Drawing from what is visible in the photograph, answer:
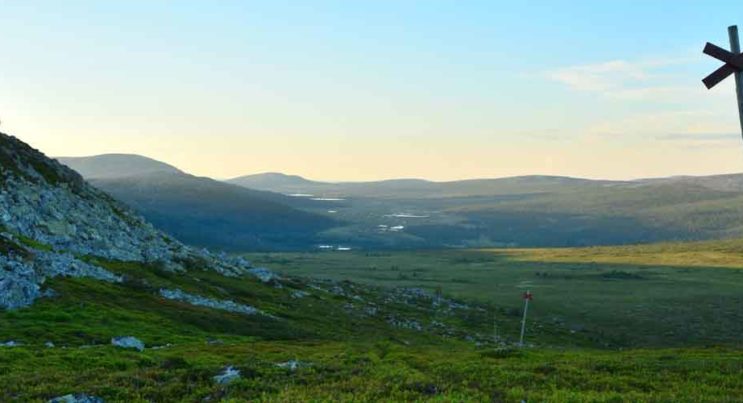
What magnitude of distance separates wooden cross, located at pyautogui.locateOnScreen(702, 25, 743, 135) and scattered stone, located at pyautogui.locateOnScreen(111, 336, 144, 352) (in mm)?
36983

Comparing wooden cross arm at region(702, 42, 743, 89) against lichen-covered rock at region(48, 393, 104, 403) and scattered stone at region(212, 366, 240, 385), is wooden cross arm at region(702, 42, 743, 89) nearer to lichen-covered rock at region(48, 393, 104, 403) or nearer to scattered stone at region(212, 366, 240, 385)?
scattered stone at region(212, 366, 240, 385)

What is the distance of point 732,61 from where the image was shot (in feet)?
82.5

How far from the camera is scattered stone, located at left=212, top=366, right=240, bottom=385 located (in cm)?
2743

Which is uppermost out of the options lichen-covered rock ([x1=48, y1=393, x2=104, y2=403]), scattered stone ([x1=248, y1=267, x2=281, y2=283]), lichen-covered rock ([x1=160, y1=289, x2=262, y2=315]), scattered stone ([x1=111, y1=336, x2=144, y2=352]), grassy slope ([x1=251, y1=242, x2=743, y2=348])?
lichen-covered rock ([x1=48, y1=393, x2=104, y2=403])

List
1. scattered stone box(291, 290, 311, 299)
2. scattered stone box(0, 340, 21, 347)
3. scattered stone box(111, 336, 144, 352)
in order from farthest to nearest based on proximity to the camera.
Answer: scattered stone box(291, 290, 311, 299), scattered stone box(111, 336, 144, 352), scattered stone box(0, 340, 21, 347)

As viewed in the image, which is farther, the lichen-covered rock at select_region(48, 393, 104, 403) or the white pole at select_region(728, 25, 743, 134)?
the white pole at select_region(728, 25, 743, 134)

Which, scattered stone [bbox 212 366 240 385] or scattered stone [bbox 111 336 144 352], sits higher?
scattered stone [bbox 212 366 240 385]

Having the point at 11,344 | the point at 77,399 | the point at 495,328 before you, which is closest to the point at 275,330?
the point at 11,344

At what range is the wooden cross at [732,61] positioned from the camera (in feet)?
82.4

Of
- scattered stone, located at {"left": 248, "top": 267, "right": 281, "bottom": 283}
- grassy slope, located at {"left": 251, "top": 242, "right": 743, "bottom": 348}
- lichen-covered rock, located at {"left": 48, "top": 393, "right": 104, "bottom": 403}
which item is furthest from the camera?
scattered stone, located at {"left": 248, "top": 267, "right": 281, "bottom": 283}

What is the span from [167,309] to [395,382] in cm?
4213

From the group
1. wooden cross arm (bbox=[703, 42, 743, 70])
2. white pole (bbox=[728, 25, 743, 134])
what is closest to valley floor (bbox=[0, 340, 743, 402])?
white pole (bbox=[728, 25, 743, 134])

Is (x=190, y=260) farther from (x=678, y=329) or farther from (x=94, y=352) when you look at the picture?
(x=678, y=329)

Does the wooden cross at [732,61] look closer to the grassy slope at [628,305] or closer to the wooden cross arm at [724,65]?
the wooden cross arm at [724,65]
